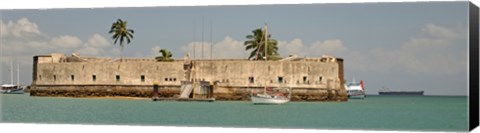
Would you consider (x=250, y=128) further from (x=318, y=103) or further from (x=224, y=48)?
(x=318, y=103)

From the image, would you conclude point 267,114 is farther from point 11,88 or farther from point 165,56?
point 11,88

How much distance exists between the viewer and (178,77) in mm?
25875

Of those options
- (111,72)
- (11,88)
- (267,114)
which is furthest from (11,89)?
(267,114)

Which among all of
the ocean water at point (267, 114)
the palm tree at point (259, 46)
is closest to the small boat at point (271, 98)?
the ocean water at point (267, 114)

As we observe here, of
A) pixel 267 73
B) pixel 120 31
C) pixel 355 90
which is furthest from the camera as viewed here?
pixel 267 73

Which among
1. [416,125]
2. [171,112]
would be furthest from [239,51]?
[416,125]

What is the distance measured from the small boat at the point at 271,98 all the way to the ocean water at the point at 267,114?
0.17m

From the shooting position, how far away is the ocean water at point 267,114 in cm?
1861

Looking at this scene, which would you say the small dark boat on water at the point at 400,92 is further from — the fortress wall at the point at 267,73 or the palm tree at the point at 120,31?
the palm tree at the point at 120,31

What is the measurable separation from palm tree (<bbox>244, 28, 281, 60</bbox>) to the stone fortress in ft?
0.96

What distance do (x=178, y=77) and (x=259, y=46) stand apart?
5410mm

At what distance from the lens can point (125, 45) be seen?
2155 cm

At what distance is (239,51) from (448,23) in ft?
16.7

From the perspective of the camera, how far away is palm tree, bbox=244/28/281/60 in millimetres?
20547
